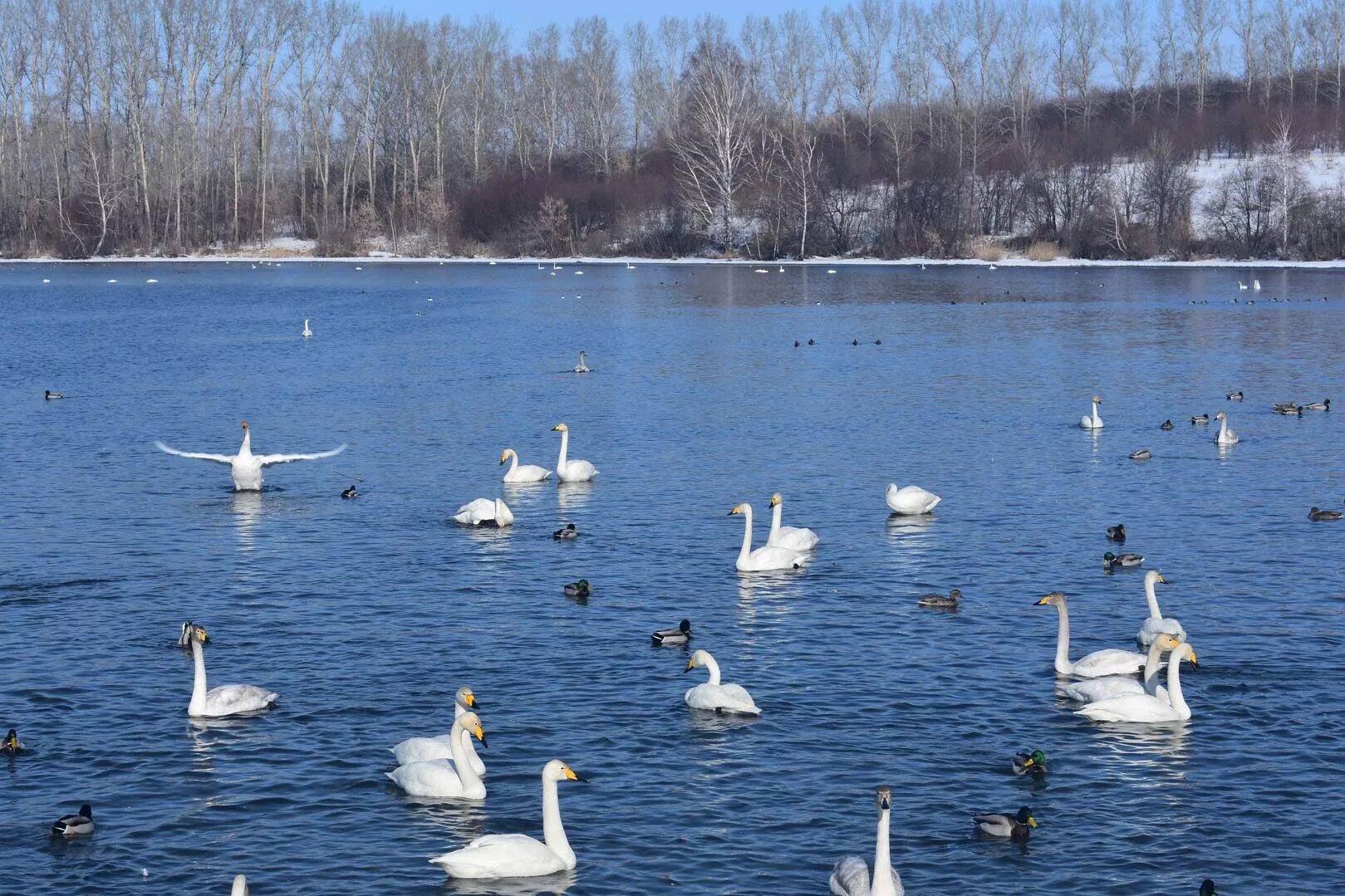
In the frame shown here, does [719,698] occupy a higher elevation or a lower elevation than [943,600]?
lower

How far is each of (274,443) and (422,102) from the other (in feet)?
375

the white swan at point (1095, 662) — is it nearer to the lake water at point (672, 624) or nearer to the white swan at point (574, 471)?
the lake water at point (672, 624)

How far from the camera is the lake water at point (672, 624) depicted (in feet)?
46.4

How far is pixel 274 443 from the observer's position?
120ft

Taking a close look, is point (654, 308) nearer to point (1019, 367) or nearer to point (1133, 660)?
point (1019, 367)

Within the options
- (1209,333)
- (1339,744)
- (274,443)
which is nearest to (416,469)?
(274,443)

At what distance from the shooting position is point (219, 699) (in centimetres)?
1714

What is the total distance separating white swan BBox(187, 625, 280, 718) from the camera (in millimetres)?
17109

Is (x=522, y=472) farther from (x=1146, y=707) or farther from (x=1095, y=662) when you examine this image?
(x=1146, y=707)

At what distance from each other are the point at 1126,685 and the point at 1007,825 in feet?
13.1

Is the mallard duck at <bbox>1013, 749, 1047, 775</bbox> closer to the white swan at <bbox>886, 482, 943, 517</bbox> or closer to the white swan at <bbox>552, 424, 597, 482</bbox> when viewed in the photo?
the white swan at <bbox>886, 482, 943, 517</bbox>

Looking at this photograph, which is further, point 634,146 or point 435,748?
point 634,146

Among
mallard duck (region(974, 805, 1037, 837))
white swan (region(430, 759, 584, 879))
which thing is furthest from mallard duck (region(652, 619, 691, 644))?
mallard duck (region(974, 805, 1037, 837))

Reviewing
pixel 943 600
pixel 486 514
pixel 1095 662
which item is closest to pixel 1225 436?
pixel 943 600
